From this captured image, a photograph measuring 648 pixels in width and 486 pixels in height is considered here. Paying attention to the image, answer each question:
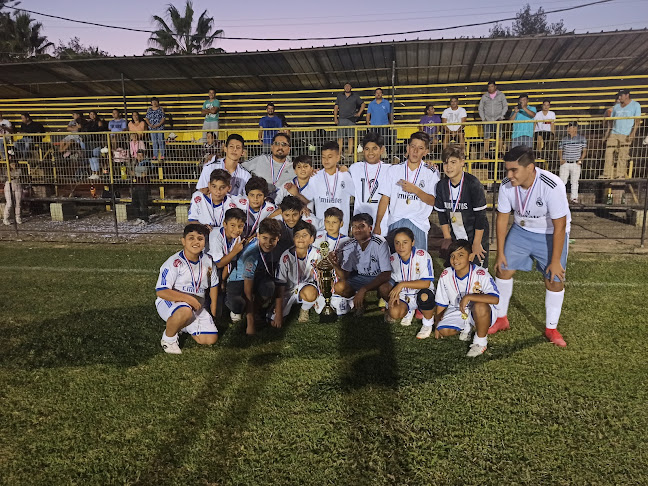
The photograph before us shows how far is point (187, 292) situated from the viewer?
4.67 meters

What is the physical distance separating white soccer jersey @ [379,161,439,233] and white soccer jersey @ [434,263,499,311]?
1.18 metres

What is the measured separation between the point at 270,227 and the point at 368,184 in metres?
1.50

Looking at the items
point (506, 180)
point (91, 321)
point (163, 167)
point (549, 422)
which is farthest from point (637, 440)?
point (163, 167)

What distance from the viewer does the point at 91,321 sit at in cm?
538

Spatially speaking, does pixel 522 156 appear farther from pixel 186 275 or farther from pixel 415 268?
pixel 186 275

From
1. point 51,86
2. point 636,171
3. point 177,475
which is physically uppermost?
point 51,86

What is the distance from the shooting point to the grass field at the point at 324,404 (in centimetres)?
288

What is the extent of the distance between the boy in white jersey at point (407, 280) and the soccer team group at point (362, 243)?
1 cm

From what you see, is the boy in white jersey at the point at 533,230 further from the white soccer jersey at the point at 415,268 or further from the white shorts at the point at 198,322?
the white shorts at the point at 198,322

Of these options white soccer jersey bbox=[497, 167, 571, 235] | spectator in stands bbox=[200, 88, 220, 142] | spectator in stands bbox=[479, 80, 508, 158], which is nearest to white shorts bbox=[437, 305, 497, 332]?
white soccer jersey bbox=[497, 167, 571, 235]

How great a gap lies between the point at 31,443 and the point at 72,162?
8.42m

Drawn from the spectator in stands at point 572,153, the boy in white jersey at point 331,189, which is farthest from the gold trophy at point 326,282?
the spectator in stands at point 572,153

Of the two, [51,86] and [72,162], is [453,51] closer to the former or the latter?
[72,162]

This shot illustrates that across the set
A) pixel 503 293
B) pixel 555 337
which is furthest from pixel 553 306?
pixel 503 293
